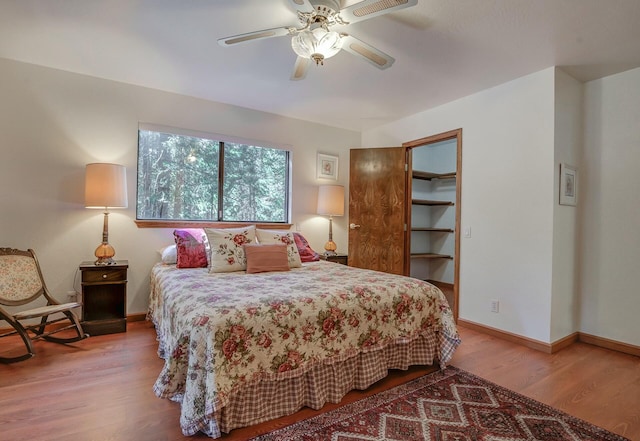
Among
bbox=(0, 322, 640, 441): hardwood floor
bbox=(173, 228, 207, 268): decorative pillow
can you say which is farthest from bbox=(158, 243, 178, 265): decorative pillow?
bbox=(0, 322, 640, 441): hardwood floor

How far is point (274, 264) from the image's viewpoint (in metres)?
2.80

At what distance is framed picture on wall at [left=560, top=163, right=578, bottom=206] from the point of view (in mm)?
2855

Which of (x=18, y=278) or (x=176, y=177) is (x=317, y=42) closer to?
(x=176, y=177)

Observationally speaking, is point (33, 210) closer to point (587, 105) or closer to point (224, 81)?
point (224, 81)

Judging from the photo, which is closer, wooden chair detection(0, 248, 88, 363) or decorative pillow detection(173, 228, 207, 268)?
wooden chair detection(0, 248, 88, 363)

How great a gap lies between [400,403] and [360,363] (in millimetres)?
315

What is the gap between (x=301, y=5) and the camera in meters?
1.99

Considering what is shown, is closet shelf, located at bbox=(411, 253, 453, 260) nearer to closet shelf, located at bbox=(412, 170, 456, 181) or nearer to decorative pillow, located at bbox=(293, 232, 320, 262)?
closet shelf, located at bbox=(412, 170, 456, 181)

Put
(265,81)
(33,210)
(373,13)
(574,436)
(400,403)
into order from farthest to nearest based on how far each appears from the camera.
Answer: (265,81) < (33,210) < (400,403) < (373,13) < (574,436)

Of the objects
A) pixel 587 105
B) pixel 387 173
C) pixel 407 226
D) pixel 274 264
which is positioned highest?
pixel 587 105

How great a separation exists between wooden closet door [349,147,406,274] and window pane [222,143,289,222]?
3.20 feet

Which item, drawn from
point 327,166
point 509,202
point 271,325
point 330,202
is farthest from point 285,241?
point 509,202

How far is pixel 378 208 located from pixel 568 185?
2014 mm

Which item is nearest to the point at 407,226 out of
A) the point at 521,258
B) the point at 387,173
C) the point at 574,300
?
the point at 387,173
